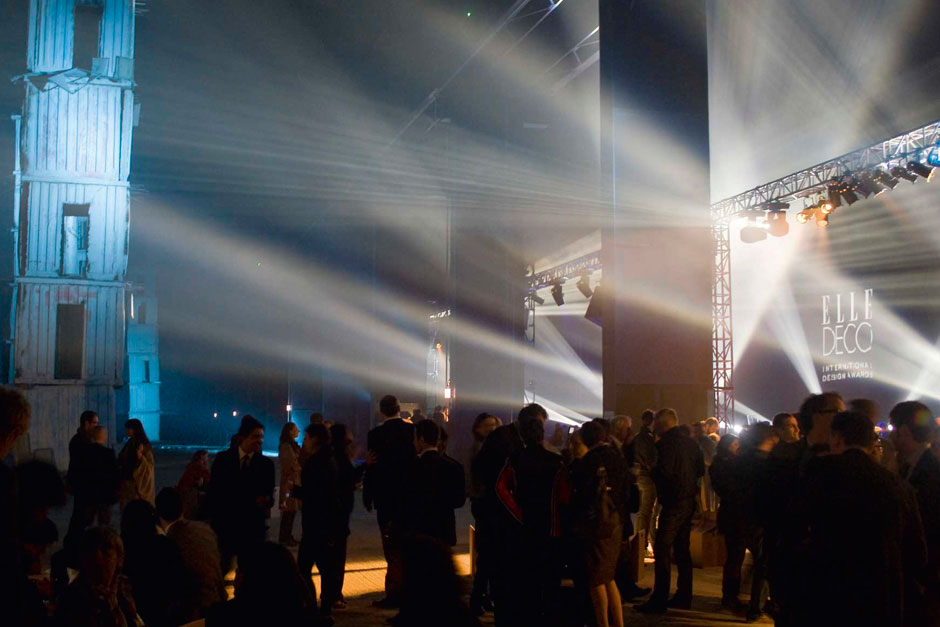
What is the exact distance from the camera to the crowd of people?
2.65 metres

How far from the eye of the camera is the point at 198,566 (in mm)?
4270

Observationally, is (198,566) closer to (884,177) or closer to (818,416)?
(818,416)

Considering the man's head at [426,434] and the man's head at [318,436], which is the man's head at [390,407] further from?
the man's head at [426,434]

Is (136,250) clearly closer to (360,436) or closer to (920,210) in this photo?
(360,436)

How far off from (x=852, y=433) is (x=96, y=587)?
328 cm

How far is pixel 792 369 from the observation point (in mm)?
18250

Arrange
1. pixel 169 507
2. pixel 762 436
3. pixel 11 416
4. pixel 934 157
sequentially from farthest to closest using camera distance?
pixel 934 157 → pixel 762 436 → pixel 169 507 → pixel 11 416

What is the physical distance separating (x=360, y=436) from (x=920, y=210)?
15314mm

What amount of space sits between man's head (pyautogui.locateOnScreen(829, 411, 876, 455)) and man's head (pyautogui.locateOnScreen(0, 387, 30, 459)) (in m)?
3.19

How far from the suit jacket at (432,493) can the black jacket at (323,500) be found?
0.53 metres

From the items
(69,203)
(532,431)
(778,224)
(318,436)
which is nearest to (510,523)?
(532,431)

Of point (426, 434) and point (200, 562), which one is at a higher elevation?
point (426, 434)

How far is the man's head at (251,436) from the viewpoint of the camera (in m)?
6.39

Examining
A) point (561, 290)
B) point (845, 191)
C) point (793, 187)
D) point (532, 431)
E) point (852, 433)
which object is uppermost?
point (793, 187)
